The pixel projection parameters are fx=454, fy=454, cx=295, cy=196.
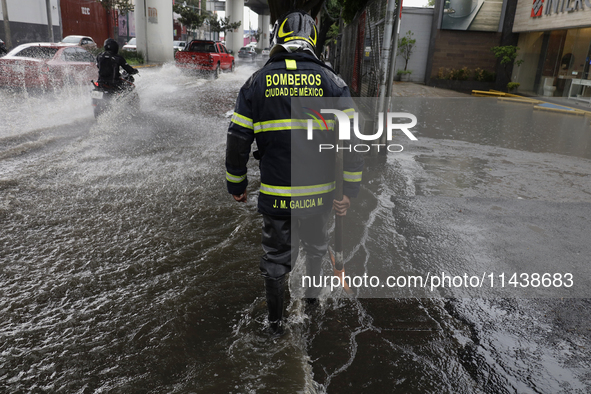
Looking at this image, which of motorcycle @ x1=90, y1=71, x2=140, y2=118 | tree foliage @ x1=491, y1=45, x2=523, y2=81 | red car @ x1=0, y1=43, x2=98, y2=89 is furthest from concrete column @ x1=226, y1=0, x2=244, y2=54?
motorcycle @ x1=90, y1=71, x2=140, y2=118

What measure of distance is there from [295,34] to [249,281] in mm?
1900

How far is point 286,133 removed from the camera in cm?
268


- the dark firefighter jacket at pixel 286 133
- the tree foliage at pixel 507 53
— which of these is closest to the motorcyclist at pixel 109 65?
the dark firefighter jacket at pixel 286 133

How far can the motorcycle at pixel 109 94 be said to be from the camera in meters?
9.05

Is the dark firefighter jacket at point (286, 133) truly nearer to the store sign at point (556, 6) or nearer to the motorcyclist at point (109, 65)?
the motorcyclist at point (109, 65)

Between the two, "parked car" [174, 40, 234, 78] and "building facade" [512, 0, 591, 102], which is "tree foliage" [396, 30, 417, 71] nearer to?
"building facade" [512, 0, 591, 102]

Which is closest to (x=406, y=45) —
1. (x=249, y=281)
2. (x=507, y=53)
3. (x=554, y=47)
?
(x=507, y=53)

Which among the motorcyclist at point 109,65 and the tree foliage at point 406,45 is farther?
the tree foliage at point 406,45

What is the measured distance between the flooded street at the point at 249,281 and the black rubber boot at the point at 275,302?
0.32ft

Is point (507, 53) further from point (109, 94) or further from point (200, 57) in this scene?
point (109, 94)

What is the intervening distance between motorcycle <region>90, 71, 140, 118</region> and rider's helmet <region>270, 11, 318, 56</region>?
7270 millimetres

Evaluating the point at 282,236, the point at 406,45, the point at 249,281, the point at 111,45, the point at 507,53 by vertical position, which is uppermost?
the point at 406,45

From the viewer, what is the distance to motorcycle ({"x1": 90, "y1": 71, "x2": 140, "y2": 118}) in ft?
29.7

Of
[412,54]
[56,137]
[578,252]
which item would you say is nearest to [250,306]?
[578,252]
